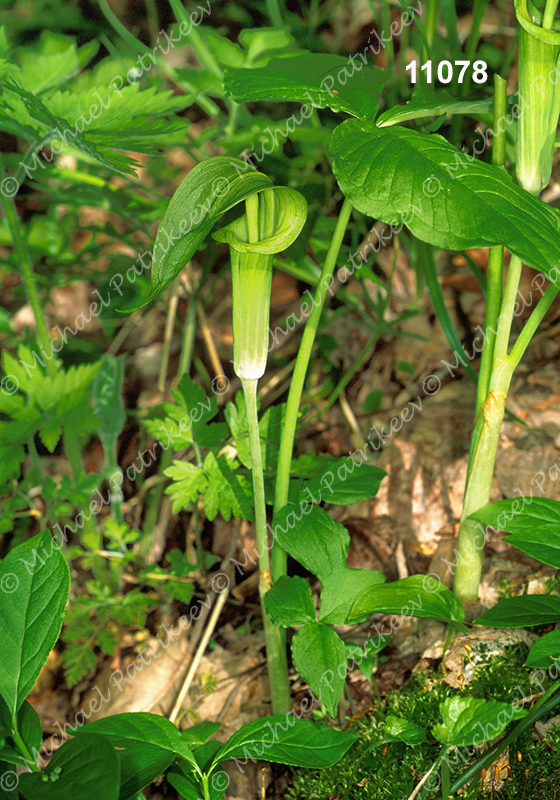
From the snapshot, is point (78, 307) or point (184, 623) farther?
point (78, 307)

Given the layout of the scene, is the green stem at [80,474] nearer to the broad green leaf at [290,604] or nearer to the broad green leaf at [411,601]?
the broad green leaf at [290,604]

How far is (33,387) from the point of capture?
1559 millimetres

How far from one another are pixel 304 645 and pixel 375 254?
5.39 feet

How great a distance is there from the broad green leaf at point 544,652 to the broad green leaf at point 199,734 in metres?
0.64

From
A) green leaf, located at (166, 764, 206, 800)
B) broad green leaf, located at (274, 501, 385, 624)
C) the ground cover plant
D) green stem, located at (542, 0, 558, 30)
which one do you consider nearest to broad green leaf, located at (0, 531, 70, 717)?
the ground cover plant

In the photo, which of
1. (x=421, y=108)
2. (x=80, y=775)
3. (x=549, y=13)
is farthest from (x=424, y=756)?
(x=549, y=13)

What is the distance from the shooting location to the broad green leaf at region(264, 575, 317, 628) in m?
1.10

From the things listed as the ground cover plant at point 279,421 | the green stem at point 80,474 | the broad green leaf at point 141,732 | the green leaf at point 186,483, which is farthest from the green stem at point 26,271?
the broad green leaf at point 141,732

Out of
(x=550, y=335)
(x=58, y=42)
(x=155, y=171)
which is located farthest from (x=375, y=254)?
(x=58, y=42)

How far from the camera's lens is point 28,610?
1.01 metres

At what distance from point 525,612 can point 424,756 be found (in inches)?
14.2

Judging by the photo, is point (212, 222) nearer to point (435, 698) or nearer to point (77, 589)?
point (435, 698)

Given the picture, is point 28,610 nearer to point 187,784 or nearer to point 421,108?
point 187,784

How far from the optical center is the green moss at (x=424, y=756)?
111 centimetres
